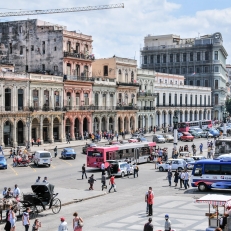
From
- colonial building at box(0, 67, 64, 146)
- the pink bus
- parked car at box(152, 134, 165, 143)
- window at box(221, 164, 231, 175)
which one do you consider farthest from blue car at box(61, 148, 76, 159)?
window at box(221, 164, 231, 175)

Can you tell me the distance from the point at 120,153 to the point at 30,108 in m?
23.3

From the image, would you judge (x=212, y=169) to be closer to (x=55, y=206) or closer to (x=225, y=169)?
(x=225, y=169)

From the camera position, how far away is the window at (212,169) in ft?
121

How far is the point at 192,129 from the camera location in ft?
301

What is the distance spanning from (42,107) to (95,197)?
129 feet

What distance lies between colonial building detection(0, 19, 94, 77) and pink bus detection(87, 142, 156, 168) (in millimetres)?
27234

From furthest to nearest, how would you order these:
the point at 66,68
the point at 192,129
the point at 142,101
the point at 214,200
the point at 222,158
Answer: the point at 142,101
the point at 192,129
the point at 66,68
the point at 222,158
the point at 214,200

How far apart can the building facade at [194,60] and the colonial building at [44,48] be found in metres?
58.2

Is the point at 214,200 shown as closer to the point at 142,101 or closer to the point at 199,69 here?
the point at 142,101

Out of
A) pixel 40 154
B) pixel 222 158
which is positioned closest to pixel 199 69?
pixel 40 154

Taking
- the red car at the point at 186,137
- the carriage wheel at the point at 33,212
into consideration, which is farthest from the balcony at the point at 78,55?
the carriage wheel at the point at 33,212

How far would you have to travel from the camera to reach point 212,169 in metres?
37.1

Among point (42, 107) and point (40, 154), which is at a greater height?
point (42, 107)

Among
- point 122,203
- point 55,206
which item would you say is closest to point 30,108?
point 122,203
